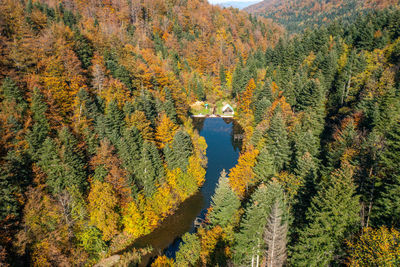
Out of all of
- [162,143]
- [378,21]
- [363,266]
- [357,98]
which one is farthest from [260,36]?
[363,266]

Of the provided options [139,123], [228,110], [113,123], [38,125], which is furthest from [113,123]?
[228,110]

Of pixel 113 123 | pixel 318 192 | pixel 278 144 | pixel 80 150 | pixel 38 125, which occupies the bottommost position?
pixel 318 192

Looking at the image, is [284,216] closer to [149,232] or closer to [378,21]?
[149,232]

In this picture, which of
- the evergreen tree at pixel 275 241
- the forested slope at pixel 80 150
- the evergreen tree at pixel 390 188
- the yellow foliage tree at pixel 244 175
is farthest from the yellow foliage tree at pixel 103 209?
the evergreen tree at pixel 390 188

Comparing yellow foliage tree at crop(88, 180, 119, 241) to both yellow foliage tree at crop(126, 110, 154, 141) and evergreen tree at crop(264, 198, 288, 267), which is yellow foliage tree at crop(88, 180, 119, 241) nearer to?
yellow foliage tree at crop(126, 110, 154, 141)

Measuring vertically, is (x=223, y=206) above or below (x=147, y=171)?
below

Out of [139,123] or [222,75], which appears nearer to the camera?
[139,123]

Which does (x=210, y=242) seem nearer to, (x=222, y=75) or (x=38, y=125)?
(x=38, y=125)

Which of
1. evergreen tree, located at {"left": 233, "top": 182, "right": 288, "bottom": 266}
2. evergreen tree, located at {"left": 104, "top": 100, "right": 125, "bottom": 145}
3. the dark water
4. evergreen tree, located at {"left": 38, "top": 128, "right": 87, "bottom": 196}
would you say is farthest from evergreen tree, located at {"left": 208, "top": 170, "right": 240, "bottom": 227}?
evergreen tree, located at {"left": 104, "top": 100, "right": 125, "bottom": 145}
